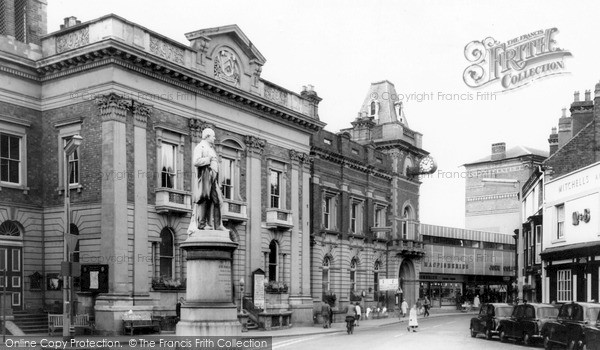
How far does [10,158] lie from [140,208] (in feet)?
19.2

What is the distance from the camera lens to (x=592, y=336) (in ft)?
67.3

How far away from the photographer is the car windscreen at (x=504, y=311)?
2881cm

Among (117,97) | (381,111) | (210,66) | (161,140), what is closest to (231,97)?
(210,66)

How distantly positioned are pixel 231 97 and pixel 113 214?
986cm

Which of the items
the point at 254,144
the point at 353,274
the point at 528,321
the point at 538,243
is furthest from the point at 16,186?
the point at 538,243

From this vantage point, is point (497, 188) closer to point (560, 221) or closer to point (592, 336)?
point (560, 221)

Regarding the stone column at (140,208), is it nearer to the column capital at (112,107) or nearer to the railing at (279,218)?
the column capital at (112,107)

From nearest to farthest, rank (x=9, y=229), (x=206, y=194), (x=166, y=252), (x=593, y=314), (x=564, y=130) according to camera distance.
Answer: (x=206, y=194)
(x=593, y=314)
(x=9, y=229)
(x=166, y=252)
(x=564, y=130)

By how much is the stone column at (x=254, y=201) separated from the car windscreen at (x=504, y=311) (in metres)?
13.3

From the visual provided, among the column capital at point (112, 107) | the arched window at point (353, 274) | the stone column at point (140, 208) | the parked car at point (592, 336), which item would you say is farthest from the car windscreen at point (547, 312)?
the arched window at point (353, 274)

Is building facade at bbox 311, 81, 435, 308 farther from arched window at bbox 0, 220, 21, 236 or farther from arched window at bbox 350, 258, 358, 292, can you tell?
arched window at bbox 0, 220, 21, 236

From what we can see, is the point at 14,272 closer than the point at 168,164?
Yes

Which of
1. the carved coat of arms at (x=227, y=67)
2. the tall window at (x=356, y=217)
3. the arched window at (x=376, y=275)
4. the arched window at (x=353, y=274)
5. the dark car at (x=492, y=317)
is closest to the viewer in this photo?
the dark car at (x=492, y=317)

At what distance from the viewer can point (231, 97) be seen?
36.0 m
